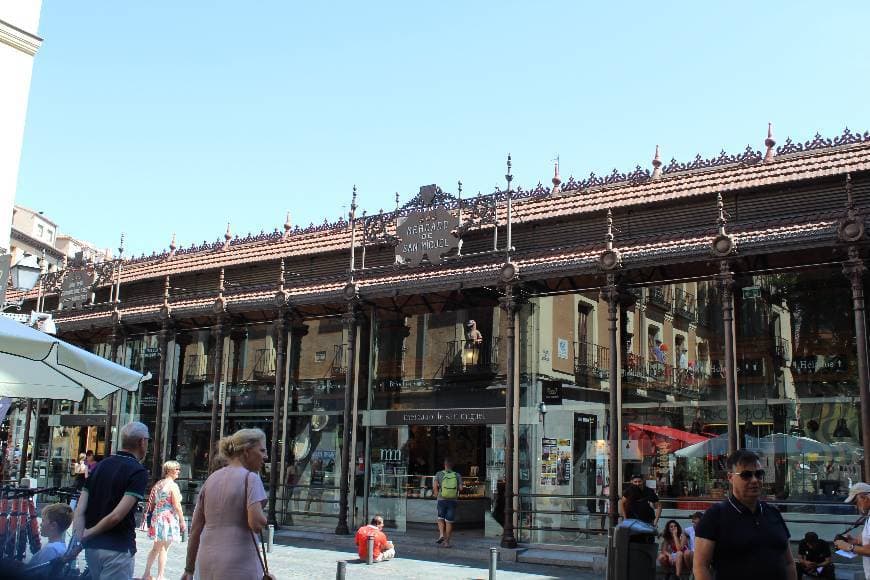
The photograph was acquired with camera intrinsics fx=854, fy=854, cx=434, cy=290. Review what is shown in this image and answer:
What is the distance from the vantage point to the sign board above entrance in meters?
18.3

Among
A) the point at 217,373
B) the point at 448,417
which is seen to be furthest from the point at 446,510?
the point at 217,373

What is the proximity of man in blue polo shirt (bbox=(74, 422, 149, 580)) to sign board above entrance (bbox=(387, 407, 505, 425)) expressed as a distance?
1170cm

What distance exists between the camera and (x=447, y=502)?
58.1ft

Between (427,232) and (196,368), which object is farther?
(196,368)

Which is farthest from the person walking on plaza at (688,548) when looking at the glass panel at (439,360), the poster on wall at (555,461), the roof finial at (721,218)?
the glass panel at (439,360)

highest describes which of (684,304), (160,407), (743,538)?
(684,304)

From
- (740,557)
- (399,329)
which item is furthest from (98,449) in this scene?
(740,557)

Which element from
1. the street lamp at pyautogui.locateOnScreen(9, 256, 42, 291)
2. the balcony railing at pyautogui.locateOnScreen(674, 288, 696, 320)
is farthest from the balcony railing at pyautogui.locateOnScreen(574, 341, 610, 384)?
the street lamp at pyautogui.locateOnScreen(9, 256, 42, 291)

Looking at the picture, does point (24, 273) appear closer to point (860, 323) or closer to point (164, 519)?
point (164, 519)

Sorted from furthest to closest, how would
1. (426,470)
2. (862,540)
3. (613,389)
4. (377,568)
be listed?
(426,470)
(613,389)
(377,568)
(862,540)

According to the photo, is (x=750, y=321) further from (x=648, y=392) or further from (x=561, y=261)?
(x=561, y=261)

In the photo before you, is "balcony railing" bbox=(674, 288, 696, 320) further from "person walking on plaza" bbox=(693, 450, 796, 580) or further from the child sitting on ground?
the child sitting on ground

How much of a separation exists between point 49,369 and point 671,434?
1123cm

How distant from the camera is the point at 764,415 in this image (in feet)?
51.3
